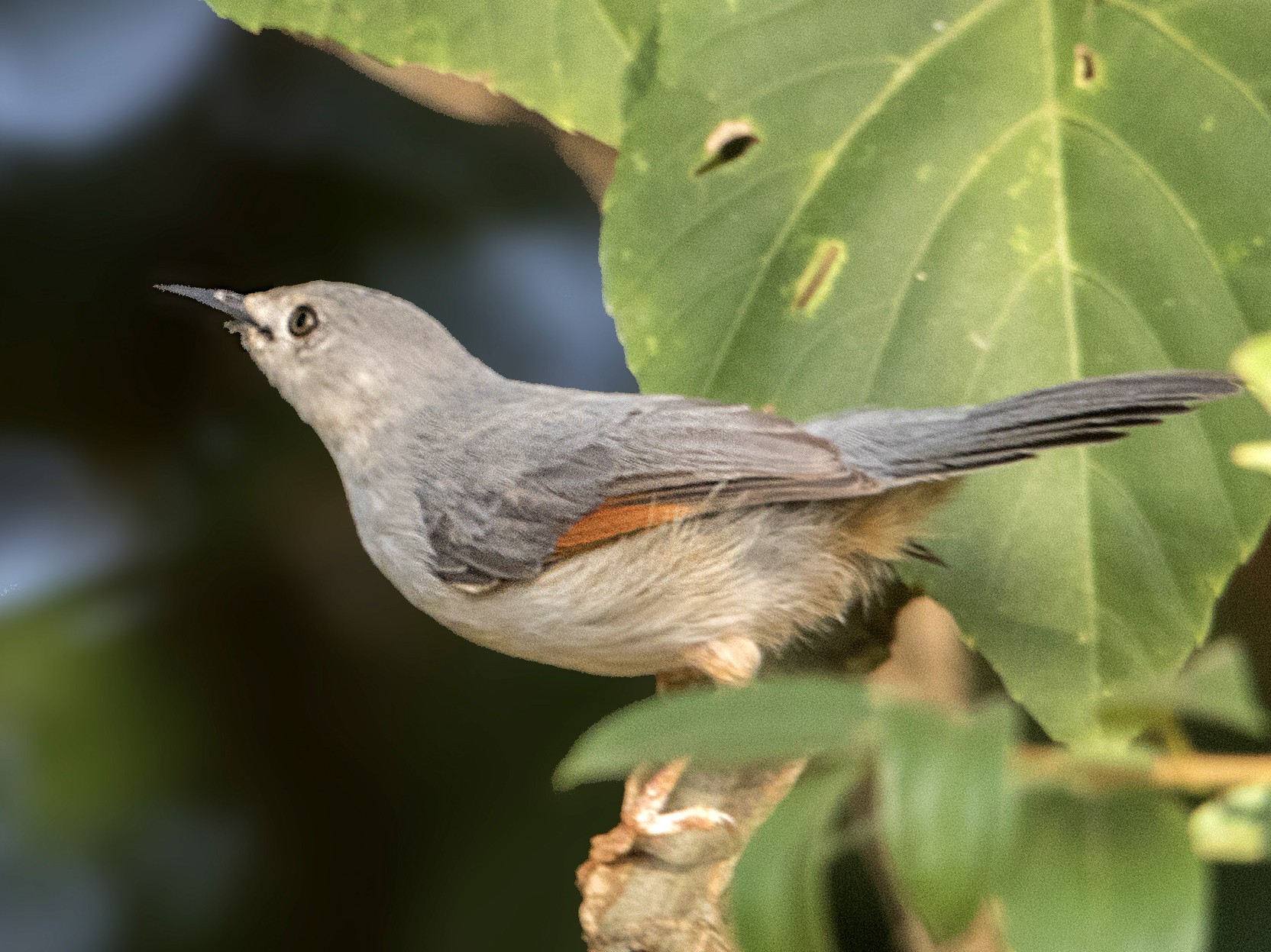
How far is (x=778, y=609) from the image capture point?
1.27 metres

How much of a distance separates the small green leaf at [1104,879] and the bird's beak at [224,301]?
3.48 feet

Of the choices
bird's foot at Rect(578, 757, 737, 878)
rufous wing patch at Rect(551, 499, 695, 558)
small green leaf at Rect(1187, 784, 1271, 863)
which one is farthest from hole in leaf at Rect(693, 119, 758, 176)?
small green leaf at Rect(1187, 784, 1271, 863)

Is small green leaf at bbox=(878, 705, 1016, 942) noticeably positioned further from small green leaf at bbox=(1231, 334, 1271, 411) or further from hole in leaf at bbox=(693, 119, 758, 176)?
hole in leaf at bbox=(693, 119, 758, 176)

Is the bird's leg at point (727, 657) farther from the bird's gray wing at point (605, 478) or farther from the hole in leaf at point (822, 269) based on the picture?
the hole in leaf at point (822, 269)

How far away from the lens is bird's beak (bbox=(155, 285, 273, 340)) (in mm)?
1322

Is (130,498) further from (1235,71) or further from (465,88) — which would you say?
(1235,71)

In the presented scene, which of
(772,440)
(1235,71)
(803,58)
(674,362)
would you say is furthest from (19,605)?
(1235,71)

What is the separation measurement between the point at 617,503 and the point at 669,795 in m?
0.29

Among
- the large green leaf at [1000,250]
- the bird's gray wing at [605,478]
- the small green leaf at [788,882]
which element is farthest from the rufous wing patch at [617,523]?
the small green leaf at [788,882]

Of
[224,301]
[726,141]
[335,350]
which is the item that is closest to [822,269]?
[726,141]

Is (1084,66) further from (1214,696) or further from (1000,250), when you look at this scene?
(1214,696)

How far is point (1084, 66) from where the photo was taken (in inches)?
48.8

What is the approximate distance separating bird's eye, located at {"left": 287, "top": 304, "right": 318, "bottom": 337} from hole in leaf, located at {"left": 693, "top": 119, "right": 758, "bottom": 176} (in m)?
0.45

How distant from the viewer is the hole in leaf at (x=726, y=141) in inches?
49.9
